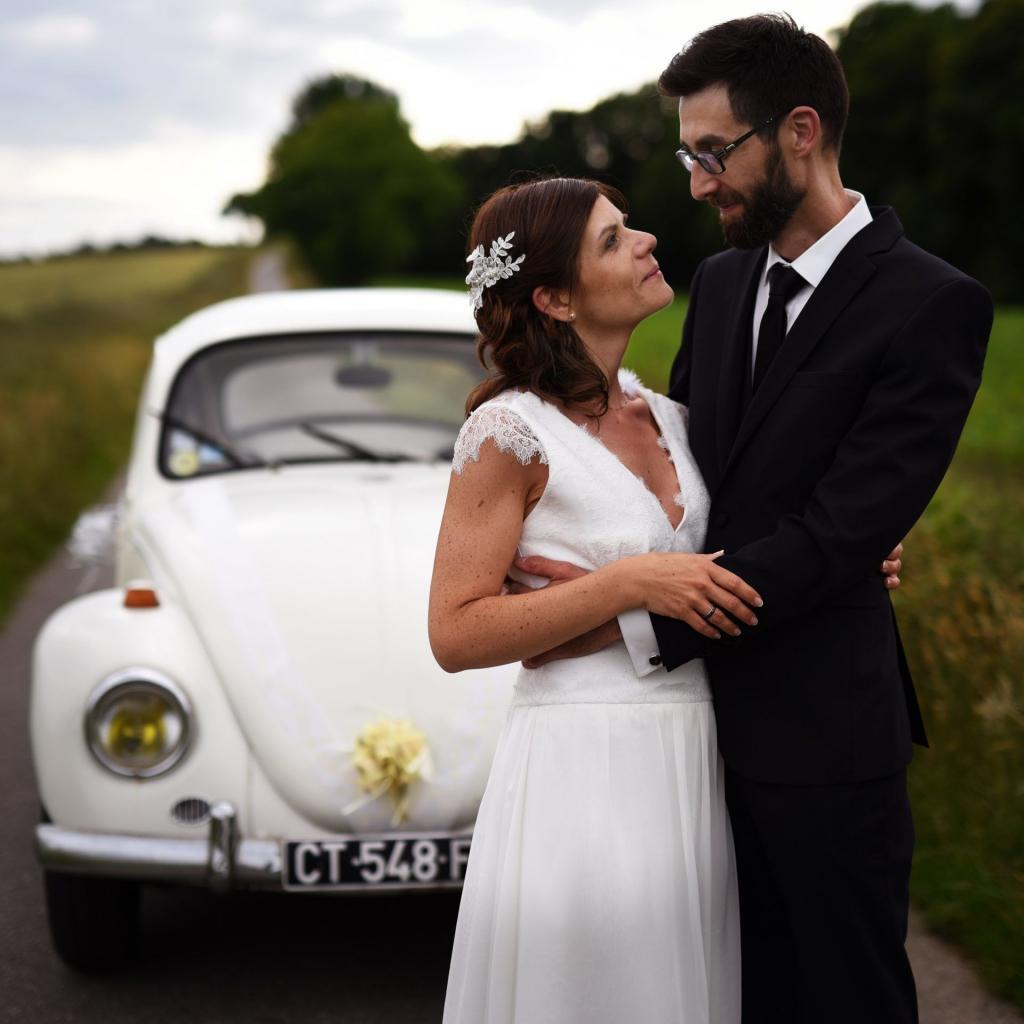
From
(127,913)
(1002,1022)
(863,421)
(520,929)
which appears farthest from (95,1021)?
(863,421)

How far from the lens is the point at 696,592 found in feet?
7.25

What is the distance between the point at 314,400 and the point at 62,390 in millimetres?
13982

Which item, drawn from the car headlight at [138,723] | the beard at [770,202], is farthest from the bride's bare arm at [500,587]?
the car headlight at [138,723]

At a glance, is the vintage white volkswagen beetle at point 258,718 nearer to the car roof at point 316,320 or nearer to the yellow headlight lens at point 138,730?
the yellow headlight lens at point 138,730

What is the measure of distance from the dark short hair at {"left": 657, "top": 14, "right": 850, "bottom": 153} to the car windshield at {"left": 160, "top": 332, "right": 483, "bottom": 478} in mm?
2605

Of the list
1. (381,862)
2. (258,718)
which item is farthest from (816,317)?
(258,718)

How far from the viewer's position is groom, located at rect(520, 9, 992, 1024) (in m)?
2.18

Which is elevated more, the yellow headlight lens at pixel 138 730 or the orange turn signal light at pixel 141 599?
the orange turn signal light at pixel 141 599

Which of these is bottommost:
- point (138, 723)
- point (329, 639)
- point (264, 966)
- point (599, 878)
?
point (264, 966)

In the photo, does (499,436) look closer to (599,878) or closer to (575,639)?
(575,639)

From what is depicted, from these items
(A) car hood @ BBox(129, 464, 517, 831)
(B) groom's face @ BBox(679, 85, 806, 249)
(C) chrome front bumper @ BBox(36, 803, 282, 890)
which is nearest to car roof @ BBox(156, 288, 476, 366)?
(A) car hood @ BBox(129, 464, 517, 831)

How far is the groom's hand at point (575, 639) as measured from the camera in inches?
94.2

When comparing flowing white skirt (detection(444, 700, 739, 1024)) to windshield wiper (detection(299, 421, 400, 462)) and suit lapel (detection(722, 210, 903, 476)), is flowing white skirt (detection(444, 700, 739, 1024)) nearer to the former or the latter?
suit lapel (detection(722, 210, 903, 476))

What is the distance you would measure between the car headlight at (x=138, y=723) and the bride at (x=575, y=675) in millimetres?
1314
